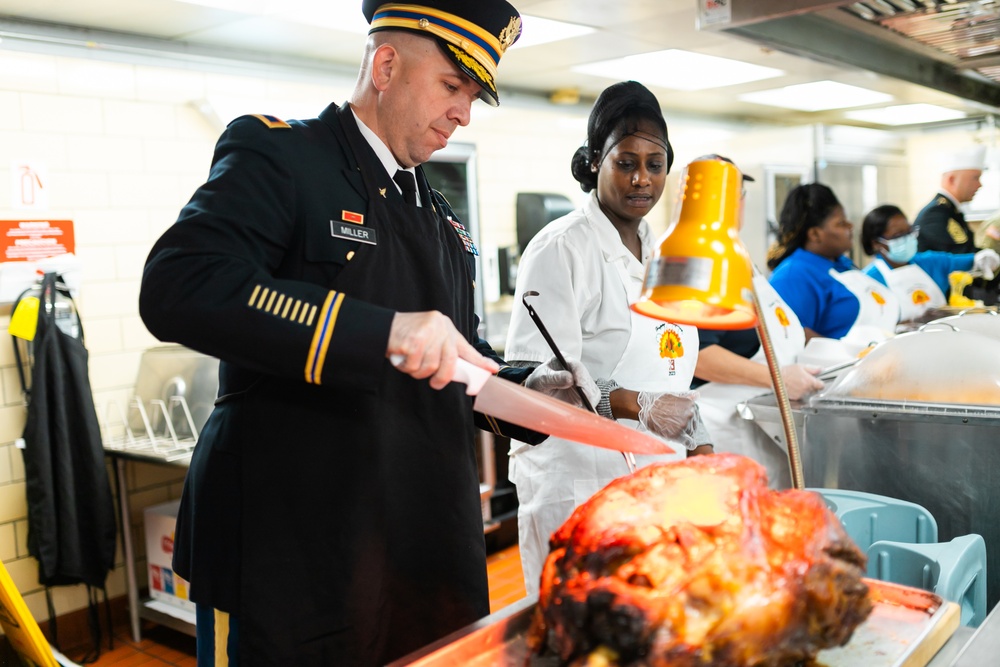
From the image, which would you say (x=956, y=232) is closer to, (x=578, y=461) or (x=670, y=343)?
(x=670, y=343)

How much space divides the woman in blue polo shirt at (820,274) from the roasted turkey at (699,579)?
3.07 meters

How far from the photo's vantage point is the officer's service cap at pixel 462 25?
1453 millimetres

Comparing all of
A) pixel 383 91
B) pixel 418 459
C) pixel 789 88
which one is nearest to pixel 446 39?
pixel 383 91

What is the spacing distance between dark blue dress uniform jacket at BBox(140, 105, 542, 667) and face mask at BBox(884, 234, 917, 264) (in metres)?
4.74

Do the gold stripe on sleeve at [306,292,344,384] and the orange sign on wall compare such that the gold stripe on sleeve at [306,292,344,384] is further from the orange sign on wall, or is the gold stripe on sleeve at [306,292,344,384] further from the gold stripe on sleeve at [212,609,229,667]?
the orange sign on wall

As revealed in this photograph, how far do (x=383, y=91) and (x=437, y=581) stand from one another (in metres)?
0.85

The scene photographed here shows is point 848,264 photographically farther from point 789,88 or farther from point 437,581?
point 437,581

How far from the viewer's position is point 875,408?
1.95 metres

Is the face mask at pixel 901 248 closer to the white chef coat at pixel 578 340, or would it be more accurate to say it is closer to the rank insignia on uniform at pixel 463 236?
the white chef coat at pixel 578 340

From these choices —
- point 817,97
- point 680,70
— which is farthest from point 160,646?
point 817,97

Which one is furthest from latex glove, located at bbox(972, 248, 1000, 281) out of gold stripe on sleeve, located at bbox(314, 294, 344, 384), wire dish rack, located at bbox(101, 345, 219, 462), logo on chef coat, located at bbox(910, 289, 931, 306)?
gold stripe on sleeve, located at bbox(314, 294, 344, 384)

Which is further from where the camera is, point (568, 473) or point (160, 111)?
point (160, 111)

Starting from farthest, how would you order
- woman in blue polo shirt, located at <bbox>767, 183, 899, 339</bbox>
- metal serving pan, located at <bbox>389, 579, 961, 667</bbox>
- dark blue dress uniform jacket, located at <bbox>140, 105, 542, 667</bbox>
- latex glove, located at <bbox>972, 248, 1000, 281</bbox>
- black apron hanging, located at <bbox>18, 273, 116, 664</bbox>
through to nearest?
latex glove, located at <bbox>972, 248, 1000, 281</bbox> → woman in blue polo shirt, located at <bbox>767, 183, 899, 339</bbox> → black apron hanging, located at <bbox>18, 273, 116, 664</bbox> → dark blue dress uniform jacket, located at <bbox>140, 105, 542, 667</bbox> → metal serving pan, located at <bbox>389, 579, 961, 667</bbox>

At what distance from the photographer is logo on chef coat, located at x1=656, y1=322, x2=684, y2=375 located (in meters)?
2.36
